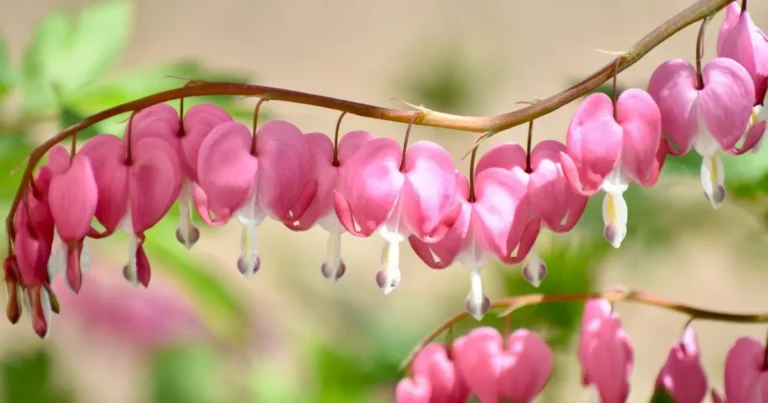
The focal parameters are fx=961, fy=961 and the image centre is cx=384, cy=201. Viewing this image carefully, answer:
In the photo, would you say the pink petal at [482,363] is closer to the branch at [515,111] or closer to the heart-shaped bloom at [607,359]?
the heart-shaped bloom at [607,359]

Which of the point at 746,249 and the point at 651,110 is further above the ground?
the point at 651,110

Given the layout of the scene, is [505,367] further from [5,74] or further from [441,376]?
[5,74]

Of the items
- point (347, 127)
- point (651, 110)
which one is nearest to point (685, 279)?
point (347, 127)

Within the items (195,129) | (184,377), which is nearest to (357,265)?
(184,377)

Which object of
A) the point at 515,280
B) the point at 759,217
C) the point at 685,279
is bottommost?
the point at 685,279

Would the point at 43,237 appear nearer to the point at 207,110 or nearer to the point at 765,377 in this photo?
the point at 207,110

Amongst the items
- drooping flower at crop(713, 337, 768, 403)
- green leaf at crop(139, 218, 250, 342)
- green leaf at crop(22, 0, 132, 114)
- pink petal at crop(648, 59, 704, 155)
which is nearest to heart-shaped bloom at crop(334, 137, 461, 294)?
pink petal at crop(648, 59, 704, 155)

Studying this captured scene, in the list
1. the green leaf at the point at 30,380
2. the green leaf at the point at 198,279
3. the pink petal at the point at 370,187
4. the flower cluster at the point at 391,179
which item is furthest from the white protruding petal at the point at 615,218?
the green leaf at the point at 30,380
